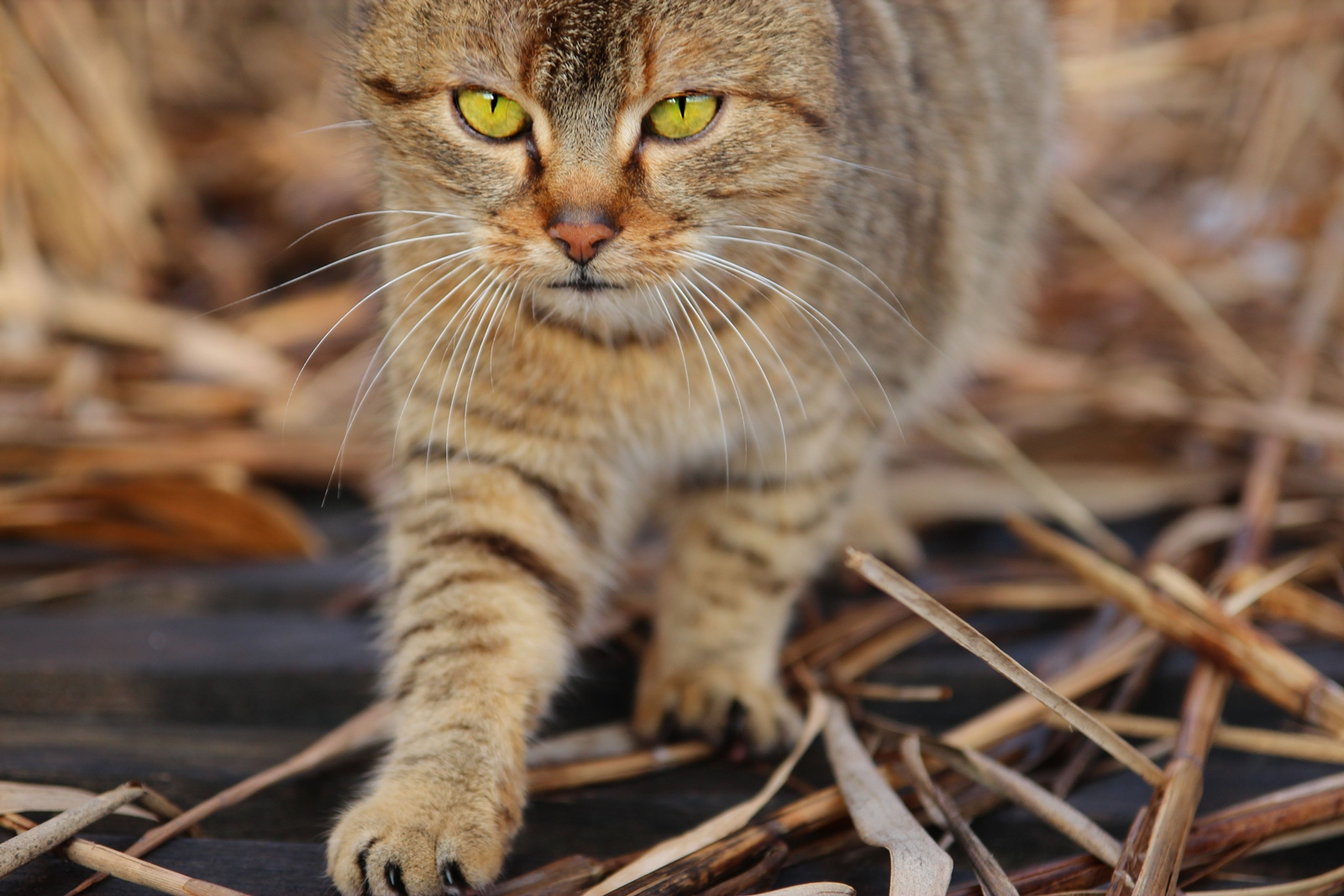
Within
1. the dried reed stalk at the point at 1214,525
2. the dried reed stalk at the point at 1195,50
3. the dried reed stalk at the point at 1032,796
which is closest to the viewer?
the dried reed stalk at the point at 1032,796

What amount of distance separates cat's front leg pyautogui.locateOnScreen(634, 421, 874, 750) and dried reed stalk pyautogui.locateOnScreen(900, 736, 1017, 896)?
27cm

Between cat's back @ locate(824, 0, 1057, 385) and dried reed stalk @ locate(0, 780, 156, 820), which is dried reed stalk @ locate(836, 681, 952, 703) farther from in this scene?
dried reed stalk @ locate(0, 780, 156, 820)

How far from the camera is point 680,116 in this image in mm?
1165

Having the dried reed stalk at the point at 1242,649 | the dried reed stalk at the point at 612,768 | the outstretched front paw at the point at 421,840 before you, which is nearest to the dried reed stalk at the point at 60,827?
the outstretched front paw at the point at 421,840

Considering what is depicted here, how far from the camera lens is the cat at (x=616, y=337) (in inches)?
44.0

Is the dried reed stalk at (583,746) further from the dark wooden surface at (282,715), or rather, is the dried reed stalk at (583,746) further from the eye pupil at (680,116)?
the eye pupil at (680,116)

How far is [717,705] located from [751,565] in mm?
209

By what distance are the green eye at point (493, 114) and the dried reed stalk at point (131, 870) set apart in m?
0.81

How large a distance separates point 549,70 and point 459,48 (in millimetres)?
115

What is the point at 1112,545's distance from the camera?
5.65 ft

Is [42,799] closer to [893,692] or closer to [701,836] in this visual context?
[701,836]

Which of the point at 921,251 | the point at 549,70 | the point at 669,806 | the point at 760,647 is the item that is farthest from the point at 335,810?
the point at 921,251

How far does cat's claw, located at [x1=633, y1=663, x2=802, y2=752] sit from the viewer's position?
1343 mm

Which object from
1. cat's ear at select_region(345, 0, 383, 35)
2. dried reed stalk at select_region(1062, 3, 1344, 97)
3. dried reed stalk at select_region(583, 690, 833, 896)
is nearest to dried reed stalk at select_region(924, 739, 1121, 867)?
dried reed stalk at select_region(583, 690, 833, 896)
